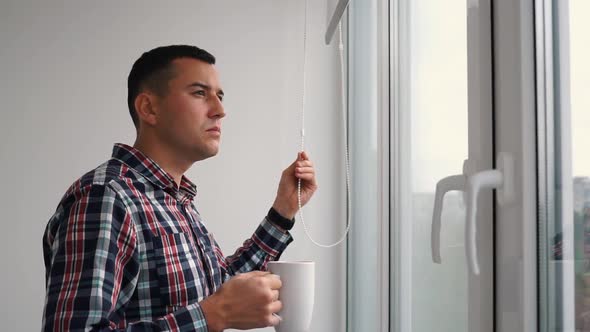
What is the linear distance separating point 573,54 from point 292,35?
1.67 m

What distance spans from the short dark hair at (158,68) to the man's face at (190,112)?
0.01 m

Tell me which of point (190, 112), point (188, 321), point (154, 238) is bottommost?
point (188, 321)

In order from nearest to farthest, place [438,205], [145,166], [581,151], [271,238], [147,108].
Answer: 1. [581,151]
2. [438,205]
3. [145,166]
4. [147,108]
5. [271,238]

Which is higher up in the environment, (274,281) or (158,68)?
(158,68)

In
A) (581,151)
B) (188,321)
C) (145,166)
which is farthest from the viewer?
(145,166)

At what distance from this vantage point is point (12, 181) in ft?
6.73

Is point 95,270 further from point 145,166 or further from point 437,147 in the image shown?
point 437,147

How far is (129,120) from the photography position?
2.07m

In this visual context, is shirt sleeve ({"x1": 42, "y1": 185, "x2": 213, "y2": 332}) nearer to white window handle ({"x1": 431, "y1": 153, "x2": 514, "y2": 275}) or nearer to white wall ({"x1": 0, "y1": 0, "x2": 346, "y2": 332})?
white window handle ({"x1": 431, "y1": 153, "x2": 514, "y2": 275})

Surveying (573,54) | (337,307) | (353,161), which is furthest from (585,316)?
(337,307)

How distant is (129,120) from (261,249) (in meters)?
1.06

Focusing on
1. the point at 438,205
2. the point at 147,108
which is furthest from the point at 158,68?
the point at 438,205

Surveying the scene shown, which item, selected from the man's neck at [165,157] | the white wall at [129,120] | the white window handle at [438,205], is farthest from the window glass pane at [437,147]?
the white wall at [129,120]

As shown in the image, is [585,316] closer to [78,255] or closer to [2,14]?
[78,255]
